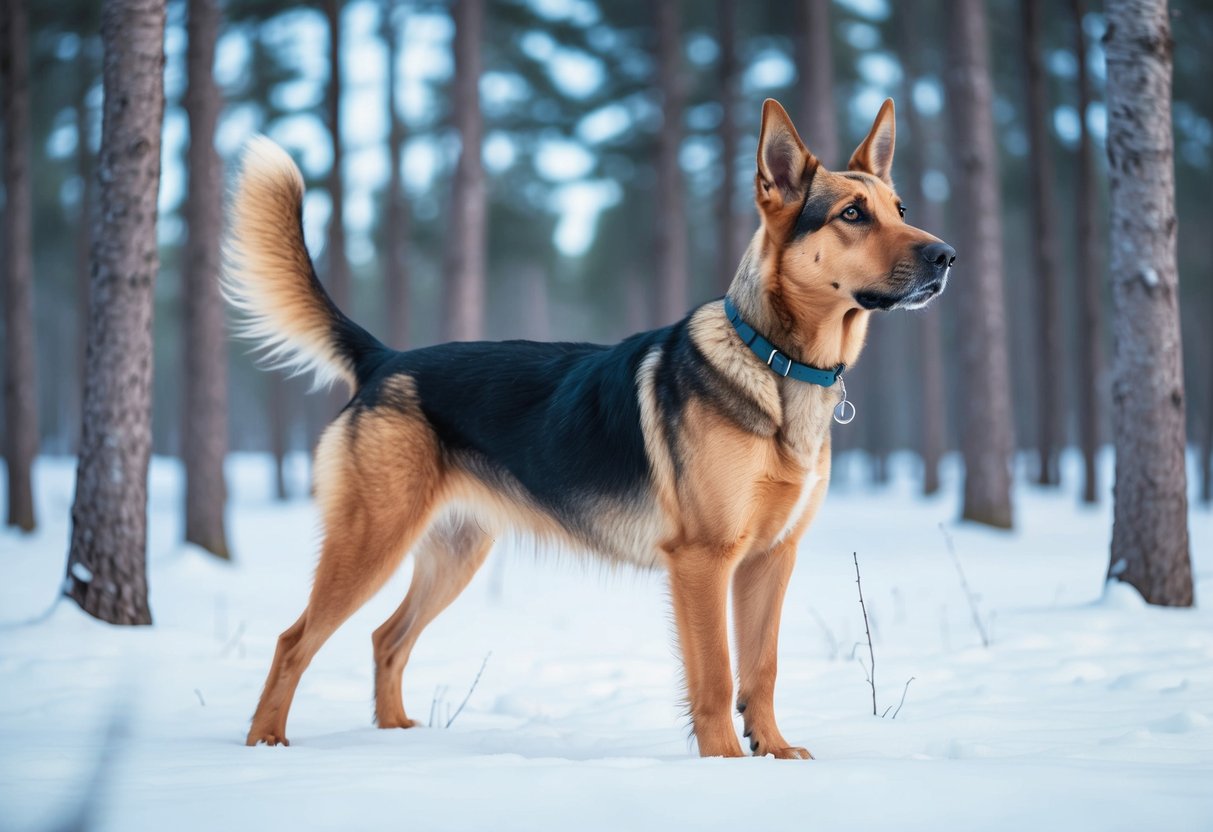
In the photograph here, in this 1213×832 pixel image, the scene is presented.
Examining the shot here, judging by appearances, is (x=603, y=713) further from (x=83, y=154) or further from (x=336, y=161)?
(x=83, y=154)

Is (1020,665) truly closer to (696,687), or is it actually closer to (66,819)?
(696,687)

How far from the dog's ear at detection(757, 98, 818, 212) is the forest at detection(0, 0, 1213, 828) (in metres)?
0.48

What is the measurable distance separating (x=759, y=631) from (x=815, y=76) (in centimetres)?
1282

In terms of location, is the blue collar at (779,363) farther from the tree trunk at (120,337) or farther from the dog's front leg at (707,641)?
the tree trunk at (120,337)

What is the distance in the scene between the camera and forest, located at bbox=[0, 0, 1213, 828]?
3.86m

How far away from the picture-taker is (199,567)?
1023cm

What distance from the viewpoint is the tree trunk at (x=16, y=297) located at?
13.1 meters

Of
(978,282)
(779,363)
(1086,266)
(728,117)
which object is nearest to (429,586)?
(779,363)

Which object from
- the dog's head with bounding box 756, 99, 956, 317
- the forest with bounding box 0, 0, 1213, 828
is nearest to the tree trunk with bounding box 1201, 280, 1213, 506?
the forest with bounding box 0, 0, 1213, 828

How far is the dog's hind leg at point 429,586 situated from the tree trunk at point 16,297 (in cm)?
1067

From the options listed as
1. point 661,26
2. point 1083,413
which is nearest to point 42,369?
point 661,26

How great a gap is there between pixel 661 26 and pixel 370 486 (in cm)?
1562

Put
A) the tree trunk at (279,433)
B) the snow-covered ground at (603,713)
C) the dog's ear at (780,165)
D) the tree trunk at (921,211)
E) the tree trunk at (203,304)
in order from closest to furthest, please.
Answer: the snow-covered ground at (603,713), the dog's ear at (780,165), the tree trunk at (203,304), the tree trunk at (921,211), the tree trunk at (279,433)

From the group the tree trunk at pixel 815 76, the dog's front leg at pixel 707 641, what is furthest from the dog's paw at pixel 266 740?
the tree trunk at pixel 815 76
